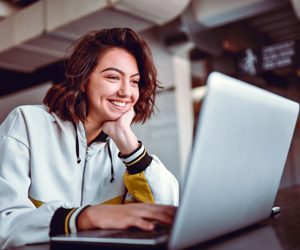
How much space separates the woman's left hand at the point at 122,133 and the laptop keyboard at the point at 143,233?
443mm

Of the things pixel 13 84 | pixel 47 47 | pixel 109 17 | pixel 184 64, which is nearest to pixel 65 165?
pixel 109 17

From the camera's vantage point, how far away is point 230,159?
1.90ft

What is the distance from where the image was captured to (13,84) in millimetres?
5133

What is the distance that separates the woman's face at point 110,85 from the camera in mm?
1239

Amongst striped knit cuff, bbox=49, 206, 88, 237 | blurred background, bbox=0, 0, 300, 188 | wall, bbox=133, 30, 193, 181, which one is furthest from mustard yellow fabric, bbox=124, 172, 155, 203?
wall, bbox=133, 30, 193, 181

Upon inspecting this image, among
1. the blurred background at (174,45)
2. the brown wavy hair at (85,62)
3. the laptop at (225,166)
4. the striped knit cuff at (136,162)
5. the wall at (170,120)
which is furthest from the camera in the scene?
the wall at (170,120)

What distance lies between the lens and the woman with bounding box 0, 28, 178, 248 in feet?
2.36

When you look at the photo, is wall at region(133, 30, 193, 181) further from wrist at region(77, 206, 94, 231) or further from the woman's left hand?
wrist at region(77, 206, 94, 231)

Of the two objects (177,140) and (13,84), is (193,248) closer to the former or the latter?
(177,140)

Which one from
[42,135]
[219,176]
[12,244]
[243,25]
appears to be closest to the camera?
[219,176]

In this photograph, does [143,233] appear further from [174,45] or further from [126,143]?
[174,45]

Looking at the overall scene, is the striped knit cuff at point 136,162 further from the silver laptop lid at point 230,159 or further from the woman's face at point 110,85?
the silver laptop lid at point 230,159

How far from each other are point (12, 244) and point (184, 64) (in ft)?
13.7

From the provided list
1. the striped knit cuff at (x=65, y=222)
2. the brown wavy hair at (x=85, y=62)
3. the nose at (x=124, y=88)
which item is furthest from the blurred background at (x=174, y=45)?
the striped knit cuff at (x=65, y=222)
